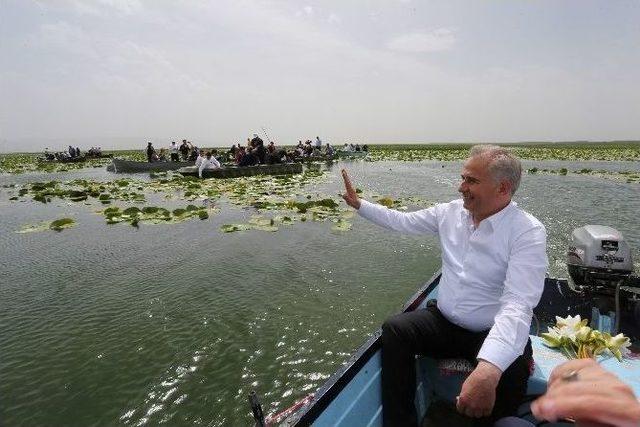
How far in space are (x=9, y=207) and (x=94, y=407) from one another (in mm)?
15693

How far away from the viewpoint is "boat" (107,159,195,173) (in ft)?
91.5

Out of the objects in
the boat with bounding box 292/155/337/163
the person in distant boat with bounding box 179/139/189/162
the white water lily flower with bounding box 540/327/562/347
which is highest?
the person in distant boat with bounding box 179/139/189/162

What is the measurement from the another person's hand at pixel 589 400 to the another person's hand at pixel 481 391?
1.36 m

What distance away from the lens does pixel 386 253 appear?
9.18 meters

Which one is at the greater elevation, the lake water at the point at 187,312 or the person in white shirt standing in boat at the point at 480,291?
the person in white shirt standing in boat at the point at 480,291

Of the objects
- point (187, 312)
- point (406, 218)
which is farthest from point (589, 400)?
point (187, 312)

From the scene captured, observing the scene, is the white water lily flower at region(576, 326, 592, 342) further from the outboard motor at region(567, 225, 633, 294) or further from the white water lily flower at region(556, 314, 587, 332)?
the outboard motor at region(567, 225, 633, 294)

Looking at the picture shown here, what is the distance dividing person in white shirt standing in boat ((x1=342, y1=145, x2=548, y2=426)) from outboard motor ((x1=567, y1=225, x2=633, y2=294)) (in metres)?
2.16

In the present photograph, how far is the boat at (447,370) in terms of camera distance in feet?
8.32

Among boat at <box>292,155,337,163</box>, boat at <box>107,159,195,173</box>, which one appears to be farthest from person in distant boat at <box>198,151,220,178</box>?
boat at <box>292,155,337,163</box>

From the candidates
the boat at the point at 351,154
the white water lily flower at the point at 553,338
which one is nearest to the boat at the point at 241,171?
the white water lily flower at the point at 553,338

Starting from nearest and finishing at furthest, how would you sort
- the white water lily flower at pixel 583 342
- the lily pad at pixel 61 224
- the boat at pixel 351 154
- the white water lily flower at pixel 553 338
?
the white water lily flower at pixel 583 342 < the white water lily flower at pixel 553 338 < the lily pad at pixel 61 224 < the boat at pixel 351 154

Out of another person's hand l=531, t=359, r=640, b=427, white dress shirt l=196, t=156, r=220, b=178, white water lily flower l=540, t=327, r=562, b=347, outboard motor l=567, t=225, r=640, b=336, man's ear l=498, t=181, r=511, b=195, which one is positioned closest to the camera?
another person's hand l=531, t=359, r=640, b=427

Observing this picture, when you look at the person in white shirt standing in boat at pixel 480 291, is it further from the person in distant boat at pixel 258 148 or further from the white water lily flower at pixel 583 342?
the person in distant boat at pixel 258 148
